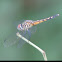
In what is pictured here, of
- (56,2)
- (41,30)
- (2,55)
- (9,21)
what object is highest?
(56,2)

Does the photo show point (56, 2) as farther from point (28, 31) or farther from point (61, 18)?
point (28, 31)

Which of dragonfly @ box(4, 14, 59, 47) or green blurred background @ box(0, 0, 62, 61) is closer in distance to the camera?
dragonfly @ box(4, 14, 59, 47)

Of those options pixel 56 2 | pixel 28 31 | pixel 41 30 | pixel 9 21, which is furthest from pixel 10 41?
pixel 56 2

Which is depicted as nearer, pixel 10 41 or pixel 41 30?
pixel 10 41

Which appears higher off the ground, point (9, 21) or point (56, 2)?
point (56, 2)

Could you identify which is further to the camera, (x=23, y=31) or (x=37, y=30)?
(x=37, y=30)

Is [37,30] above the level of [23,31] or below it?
above

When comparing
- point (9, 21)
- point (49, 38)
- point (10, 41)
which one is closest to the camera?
point (10, 41)

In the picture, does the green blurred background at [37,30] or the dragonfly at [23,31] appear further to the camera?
the green blurred background at [37,30]
